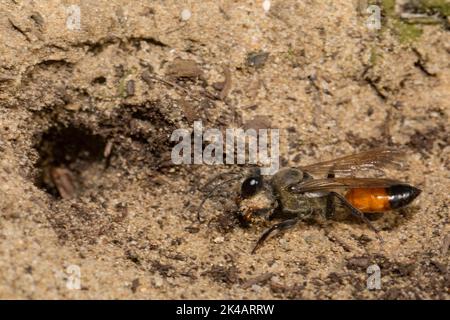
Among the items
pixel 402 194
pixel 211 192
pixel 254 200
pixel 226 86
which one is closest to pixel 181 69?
pixel 226 86

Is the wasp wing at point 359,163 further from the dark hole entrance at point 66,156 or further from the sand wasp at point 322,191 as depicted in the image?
the dark hole entrance at point 66,156

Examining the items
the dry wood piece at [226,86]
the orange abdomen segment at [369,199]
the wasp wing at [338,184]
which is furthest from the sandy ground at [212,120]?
the wasp wing at [338,184]

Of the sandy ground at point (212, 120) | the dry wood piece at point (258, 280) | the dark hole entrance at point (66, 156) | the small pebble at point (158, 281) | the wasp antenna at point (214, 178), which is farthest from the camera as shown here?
the dark hole entrance at point (66, 156)

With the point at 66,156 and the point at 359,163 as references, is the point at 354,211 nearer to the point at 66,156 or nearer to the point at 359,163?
the point at 359,163

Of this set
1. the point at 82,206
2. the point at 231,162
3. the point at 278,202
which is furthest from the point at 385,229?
the point at 82,206

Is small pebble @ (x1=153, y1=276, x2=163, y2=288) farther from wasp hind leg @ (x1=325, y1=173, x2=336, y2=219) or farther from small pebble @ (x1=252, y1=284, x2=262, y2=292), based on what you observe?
wasp hind leg @ (x1=325, y1=173, x2=336, y2=219)
